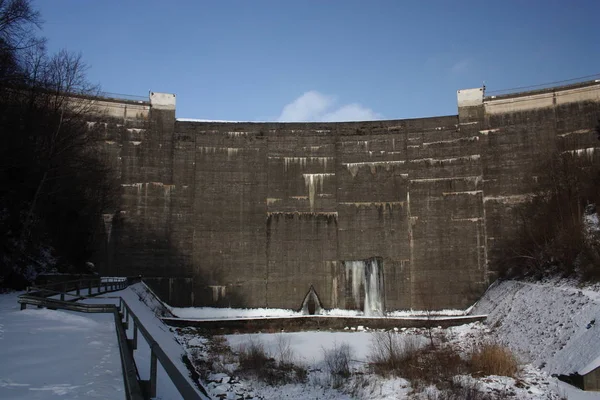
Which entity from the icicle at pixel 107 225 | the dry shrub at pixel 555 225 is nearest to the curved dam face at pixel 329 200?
the icicle at pixel 107 225

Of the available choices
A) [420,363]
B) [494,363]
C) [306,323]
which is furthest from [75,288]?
[494,363]

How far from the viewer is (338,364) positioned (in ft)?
67.2

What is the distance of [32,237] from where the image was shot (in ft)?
83.9

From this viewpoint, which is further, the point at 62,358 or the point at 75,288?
the point at 75,288

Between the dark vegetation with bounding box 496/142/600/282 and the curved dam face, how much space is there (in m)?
1.09

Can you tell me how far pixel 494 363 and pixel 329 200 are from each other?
19.9m

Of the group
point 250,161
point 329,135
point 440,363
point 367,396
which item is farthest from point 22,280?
point 329,135

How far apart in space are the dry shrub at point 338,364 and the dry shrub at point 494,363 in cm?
464

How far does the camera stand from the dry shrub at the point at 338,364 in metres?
19.2

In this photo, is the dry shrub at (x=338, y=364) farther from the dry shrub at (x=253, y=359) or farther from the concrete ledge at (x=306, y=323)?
the concrete ledge at (x=306, y=323)

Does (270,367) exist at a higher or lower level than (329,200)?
lower

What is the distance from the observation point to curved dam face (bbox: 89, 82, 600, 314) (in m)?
33.8

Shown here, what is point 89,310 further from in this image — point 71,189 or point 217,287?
point 217,287

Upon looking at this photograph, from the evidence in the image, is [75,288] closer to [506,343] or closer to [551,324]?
[506,343]
